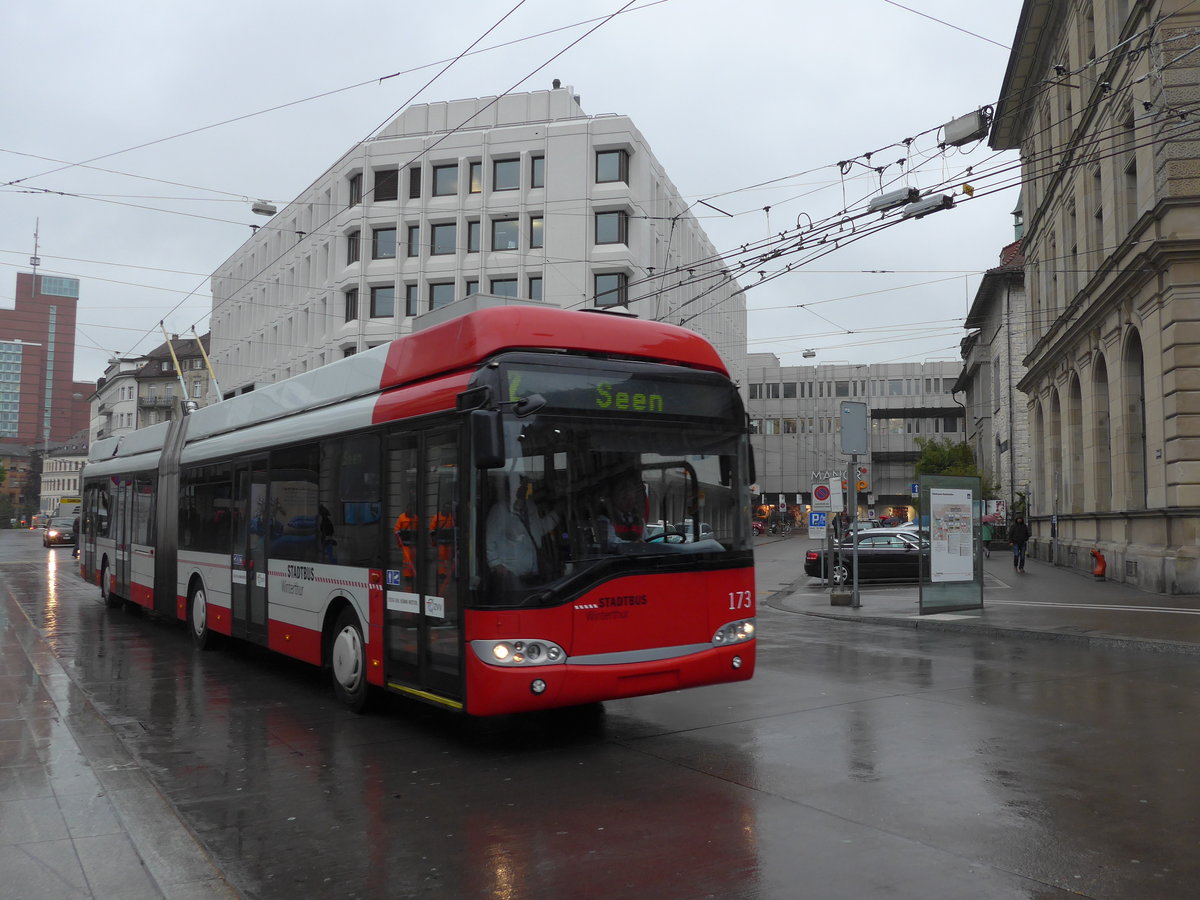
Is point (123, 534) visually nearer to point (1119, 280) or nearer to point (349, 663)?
point (349, 663)

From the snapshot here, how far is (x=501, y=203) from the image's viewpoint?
4691 centimetres

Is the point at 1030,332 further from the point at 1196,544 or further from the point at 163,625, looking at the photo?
the point at 163,625

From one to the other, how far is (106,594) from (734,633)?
1581cm


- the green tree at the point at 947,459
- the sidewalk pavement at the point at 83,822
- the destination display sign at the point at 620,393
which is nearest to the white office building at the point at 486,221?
the green tree at the point at 947,459

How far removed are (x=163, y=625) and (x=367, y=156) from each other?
34.7 m

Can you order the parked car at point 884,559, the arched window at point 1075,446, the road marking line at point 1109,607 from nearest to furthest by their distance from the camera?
the road marking line at point 1109,607
the parked car at point 884,559
the arched window at point 1075,446

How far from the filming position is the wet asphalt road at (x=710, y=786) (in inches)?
199

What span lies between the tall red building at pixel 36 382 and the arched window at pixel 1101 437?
17715 cm

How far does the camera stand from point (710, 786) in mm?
6672

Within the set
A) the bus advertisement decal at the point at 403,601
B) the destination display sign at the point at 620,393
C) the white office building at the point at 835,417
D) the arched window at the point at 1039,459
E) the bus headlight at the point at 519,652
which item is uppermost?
the white office building at the point at 835,417

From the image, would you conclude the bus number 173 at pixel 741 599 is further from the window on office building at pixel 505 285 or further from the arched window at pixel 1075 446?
the window on office building at pixel 505 285

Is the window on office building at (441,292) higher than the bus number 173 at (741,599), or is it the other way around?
the window on office building at (441,292)

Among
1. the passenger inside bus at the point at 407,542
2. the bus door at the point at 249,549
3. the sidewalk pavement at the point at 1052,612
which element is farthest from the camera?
the sidewalk pavement at the point at 1052,612

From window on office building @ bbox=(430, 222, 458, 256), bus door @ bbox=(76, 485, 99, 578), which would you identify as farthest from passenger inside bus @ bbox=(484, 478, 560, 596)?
window on office building @ bbox=(430, 222, 458, 256)
